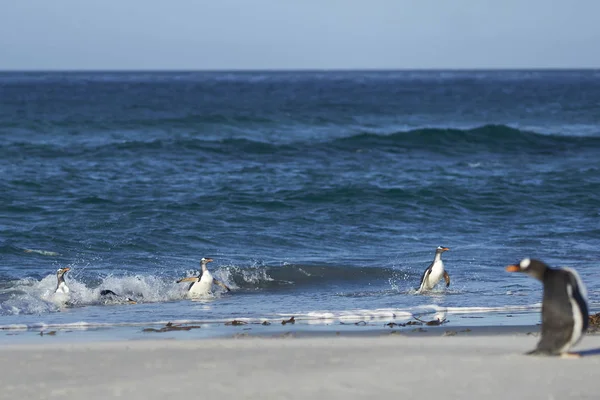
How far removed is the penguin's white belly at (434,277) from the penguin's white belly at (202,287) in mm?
2576

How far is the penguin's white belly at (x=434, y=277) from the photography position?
11.1 meters

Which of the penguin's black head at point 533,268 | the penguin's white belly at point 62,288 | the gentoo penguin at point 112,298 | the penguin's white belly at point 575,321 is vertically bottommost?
the gentoo penguin at point 112,298

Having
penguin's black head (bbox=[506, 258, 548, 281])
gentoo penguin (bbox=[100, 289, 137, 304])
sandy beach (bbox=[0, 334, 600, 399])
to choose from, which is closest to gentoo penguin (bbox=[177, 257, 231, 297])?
gentoo penguin (bbox=[100, 289, 137, 304])

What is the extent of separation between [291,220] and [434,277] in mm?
5672

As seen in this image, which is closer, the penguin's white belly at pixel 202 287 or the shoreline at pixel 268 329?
the shoreline at pixel 268 329

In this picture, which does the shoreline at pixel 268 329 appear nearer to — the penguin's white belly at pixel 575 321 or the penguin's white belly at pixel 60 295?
the penguin's white belly at pixel 575 321

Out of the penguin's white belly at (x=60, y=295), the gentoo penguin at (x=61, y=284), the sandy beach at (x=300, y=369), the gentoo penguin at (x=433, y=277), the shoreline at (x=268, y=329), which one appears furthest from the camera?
the gentoo penguin at (x=433, y=277)

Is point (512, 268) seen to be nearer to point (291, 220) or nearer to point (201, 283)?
point (201, 283)

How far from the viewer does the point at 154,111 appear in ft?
157

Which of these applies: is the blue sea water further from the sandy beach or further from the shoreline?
the sandy beach

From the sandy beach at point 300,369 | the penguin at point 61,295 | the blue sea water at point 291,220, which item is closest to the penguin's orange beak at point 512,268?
the sandy beach at point 300,369

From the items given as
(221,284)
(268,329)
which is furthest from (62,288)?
(268,329)

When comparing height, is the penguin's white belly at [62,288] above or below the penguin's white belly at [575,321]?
below

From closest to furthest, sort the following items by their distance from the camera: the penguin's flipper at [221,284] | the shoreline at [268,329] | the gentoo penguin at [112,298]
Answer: the shoreline at [268,329], the gentoo penguin at [112,298], the penguin's flipper at [221,284]
